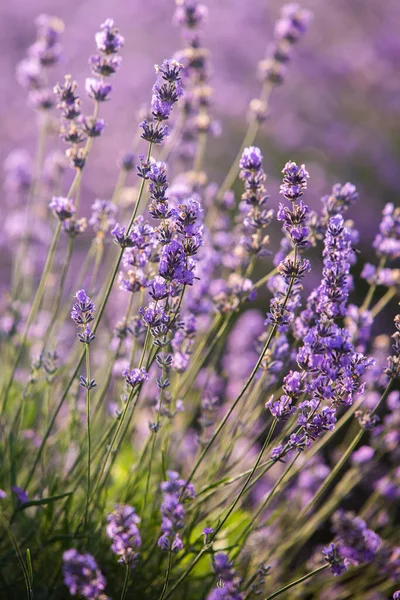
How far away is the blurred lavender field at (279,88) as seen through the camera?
7.21 metres

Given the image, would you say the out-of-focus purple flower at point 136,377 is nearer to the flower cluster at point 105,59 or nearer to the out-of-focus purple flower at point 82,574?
the out-of-focus purple flower at point 82,574

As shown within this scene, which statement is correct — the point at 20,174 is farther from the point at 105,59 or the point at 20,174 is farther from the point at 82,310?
the point at 82,310

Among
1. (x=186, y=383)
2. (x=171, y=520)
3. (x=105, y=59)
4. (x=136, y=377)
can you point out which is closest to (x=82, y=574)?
(x=171, y=520)

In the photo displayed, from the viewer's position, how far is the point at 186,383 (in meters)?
2.20

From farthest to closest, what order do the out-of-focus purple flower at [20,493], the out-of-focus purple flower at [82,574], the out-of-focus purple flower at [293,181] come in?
the out-of-focus purple flower at [20,493], the out-of-focus purple flower at [82,574], the out-of-focus purple flower at [293,181]

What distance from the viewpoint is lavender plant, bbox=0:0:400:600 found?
1407 mm

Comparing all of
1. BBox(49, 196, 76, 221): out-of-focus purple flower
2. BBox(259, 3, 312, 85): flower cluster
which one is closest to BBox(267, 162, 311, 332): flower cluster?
BBox(49, 196, 76, 221): out-of-focus purple flower

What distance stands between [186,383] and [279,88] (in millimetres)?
8322

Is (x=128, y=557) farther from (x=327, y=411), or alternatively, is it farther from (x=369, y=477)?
(x=369, y=477)

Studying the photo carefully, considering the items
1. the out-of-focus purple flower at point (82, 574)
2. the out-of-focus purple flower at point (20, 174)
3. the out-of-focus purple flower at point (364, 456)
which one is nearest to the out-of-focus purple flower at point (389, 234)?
the out-of-focus purple flower at point (364, 456)

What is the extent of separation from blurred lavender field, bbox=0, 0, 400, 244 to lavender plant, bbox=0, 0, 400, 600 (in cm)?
377

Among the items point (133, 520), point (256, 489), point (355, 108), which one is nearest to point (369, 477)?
point (256, 489)

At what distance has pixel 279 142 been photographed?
7660 millimetres

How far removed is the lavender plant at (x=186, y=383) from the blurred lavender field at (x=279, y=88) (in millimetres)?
3769
